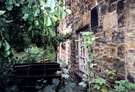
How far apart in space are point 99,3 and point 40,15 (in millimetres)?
1603

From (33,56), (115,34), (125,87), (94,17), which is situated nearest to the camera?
(125,87)

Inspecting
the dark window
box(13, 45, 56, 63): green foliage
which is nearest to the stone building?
the dark window

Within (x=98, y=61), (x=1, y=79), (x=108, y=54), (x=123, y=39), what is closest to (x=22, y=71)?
(x=1, y=79)

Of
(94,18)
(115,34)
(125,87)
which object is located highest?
(94,18)

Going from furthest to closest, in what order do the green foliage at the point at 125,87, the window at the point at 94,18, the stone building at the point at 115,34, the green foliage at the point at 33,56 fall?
the green foliage at the point at 33,56 → the window at the point at 94,18 → the stone building at the point at 115,34 → the green foliage at the point at 125,87

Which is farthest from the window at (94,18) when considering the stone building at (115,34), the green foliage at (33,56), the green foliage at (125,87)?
the green foliage at (33,56)

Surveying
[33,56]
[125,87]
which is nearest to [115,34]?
[125,87]

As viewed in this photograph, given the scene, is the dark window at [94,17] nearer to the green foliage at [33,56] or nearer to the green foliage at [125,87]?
the green foliage at [125,87]

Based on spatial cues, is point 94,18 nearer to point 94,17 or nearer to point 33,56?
point 94,17

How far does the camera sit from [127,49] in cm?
224

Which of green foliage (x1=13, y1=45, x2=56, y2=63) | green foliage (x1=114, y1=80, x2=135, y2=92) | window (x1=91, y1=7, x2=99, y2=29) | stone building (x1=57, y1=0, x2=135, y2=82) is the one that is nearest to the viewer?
green foliage (x1=114, y1=80, x2=135, y2=92)

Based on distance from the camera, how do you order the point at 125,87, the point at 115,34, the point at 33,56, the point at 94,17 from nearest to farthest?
the point at 125,87, the point at 115,34, the point at 94,17, the point at 33,56

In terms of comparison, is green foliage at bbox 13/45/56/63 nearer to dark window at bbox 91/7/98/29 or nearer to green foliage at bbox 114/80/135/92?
dark window at bbox 91/7/98/29

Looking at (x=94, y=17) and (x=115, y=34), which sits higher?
(x=94, y=17)
